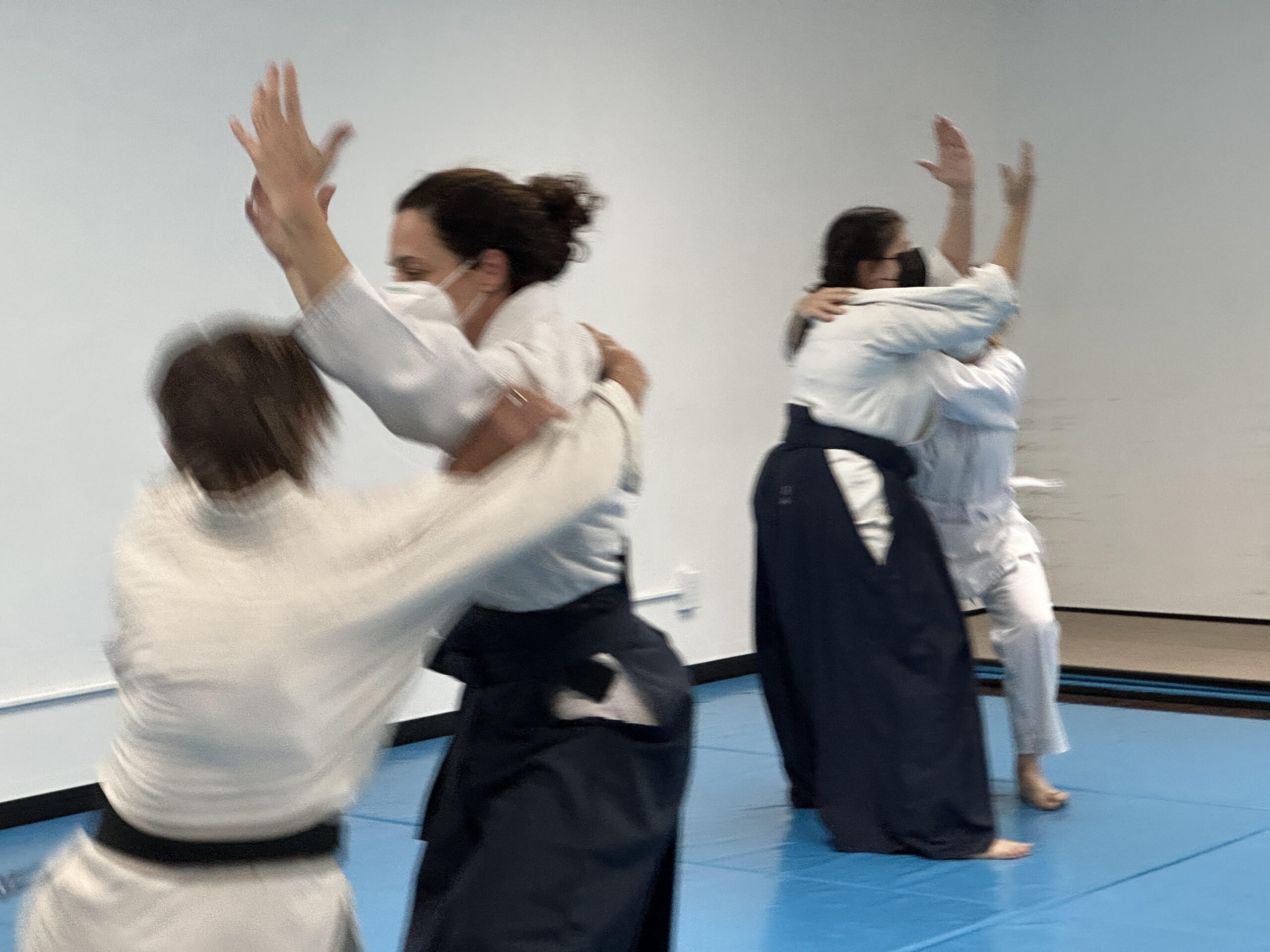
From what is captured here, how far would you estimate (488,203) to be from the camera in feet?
6.10

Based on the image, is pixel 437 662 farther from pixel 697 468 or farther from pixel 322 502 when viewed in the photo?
pixel 697 468

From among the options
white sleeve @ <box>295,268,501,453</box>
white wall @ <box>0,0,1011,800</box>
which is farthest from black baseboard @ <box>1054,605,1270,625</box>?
white sleeve @ <box>295,268,501,453</box>

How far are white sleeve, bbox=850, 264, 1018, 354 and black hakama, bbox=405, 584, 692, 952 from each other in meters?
1.91

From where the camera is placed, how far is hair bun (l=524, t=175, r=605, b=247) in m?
1.94

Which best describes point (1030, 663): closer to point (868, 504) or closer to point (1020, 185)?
point (868, 504)

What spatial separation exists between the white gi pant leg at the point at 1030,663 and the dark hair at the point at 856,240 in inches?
36.4

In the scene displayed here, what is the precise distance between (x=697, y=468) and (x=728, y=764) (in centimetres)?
182

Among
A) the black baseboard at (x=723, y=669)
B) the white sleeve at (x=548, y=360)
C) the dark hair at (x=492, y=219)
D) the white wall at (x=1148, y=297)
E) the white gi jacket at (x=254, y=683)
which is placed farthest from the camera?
the white wall at (x=1148, y=297)

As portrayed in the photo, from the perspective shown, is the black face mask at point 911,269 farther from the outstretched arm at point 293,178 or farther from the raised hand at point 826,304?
the outstretched arm at point 293,178

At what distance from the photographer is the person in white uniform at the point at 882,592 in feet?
11.9

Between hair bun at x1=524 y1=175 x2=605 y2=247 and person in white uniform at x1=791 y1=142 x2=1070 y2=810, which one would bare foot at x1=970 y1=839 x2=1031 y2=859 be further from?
hair bun at x1=524 y1=175 x2=605 y2=247

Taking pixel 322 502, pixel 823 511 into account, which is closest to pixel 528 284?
pixel 322 502

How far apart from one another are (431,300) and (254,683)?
25.0 inches

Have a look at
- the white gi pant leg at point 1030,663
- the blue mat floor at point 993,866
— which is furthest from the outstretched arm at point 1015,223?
the blue mat floor at point 993,866
